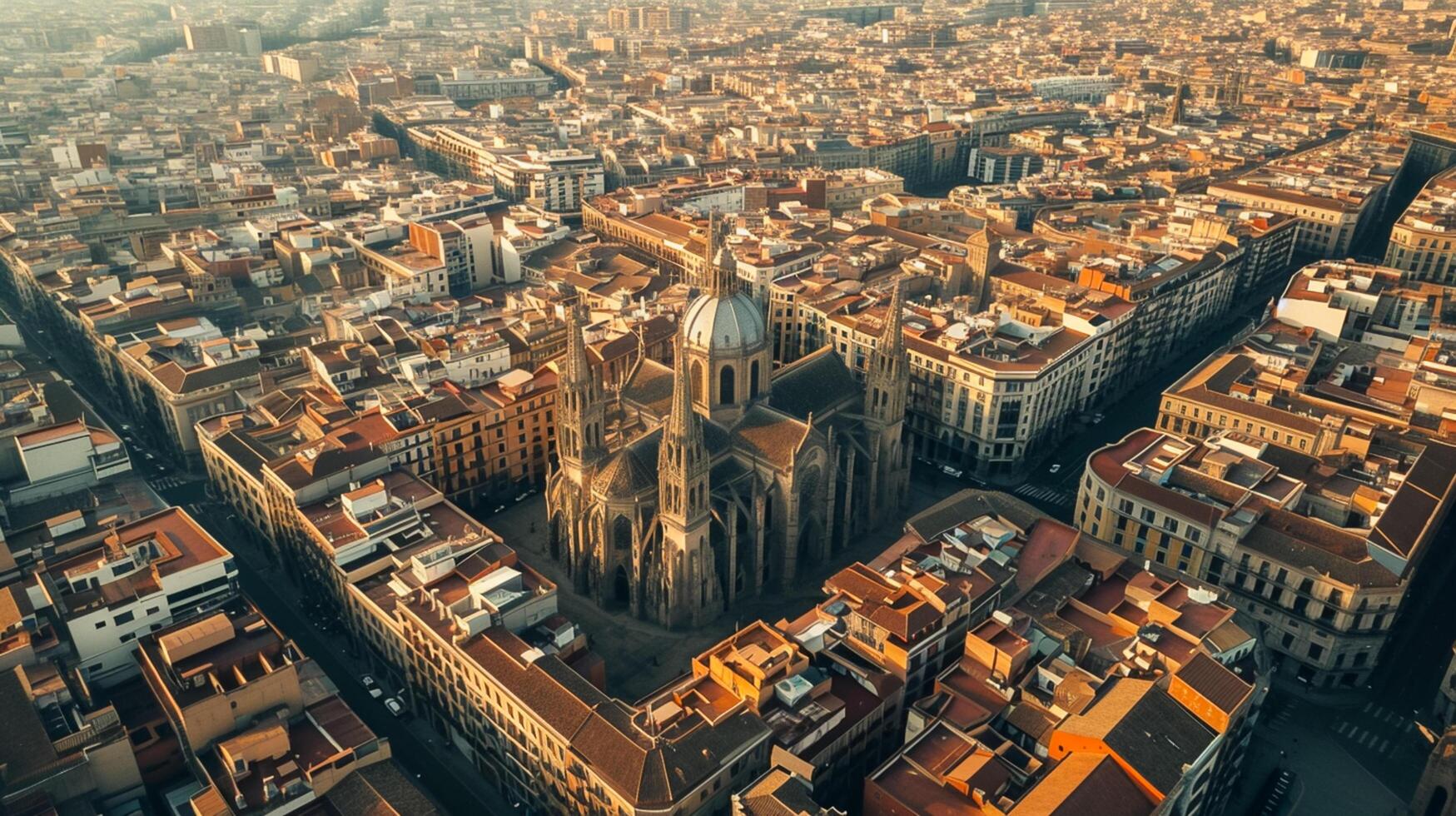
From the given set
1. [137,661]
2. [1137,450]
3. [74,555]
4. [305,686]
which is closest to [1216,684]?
[1137,450]

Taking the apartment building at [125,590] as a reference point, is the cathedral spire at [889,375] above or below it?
above

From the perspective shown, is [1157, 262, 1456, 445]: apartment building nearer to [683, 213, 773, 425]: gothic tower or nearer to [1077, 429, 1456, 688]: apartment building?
[1077, 429, 1456, 688]: apartment building

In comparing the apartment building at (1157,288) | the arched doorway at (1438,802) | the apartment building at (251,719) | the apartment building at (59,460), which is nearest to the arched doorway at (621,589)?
the apartment building at (251,719)

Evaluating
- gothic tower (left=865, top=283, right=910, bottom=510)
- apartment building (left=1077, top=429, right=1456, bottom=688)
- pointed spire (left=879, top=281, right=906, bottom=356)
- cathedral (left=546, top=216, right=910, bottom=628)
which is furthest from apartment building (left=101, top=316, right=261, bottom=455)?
apartment building (left=1077, top=429, right=1456, bottom=688)

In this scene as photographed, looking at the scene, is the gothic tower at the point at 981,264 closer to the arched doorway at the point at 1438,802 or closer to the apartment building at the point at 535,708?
the arched doorway at the point at 1438,802

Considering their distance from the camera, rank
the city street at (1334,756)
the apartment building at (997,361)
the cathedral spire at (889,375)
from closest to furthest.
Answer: the city street at (1334,756)
the cathedral spire at (889,375)
the apartment building at (997,361)

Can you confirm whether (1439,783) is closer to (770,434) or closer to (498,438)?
(770,434)

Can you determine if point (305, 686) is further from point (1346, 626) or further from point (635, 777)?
point (1346, 626)
